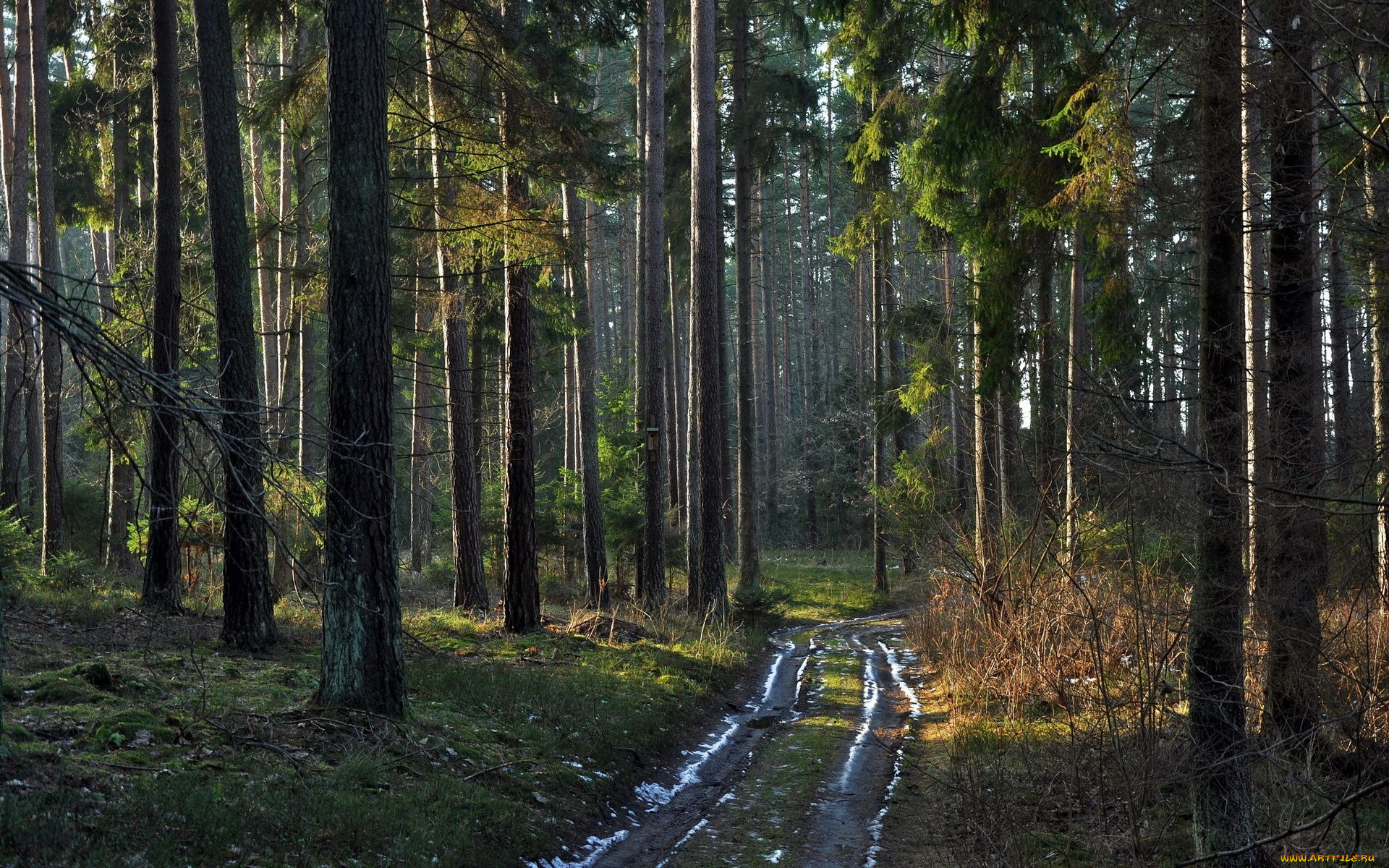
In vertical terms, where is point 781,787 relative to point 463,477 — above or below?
below

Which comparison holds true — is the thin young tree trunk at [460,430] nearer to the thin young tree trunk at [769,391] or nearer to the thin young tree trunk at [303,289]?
the thin young tree trunk at [303,289]

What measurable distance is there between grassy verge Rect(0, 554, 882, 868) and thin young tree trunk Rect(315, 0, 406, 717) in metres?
0.37

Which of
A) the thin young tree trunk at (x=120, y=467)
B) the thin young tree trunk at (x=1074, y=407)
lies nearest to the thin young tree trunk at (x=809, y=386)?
the thin young tree trunk at (x=1074, y=407)

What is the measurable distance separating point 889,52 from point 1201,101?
7.96 meters

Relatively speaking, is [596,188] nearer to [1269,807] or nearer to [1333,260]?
[1333,260]

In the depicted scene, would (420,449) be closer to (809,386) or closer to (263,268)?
(263,268)

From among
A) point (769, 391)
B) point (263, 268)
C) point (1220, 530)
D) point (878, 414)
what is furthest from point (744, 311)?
point (769, 391)

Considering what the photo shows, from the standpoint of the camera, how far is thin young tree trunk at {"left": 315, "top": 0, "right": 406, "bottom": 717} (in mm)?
7375

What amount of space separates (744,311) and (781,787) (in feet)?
48.4

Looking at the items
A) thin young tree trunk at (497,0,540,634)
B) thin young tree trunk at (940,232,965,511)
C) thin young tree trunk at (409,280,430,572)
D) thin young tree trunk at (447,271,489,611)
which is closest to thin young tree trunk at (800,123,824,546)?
thin young tree trunk at (940,232,965,511)

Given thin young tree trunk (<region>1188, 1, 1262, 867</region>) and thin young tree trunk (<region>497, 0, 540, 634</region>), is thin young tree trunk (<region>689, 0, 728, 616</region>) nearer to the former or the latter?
thin young tree trunk (<region>497, 0, 540, 634</region>)

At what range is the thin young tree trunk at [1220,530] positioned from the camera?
5594mm

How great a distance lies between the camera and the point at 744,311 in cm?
2170

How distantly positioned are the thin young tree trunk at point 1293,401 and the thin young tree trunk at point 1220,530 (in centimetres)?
25
